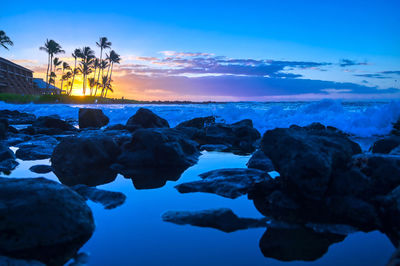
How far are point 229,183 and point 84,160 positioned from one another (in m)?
2.45

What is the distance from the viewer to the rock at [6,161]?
169 inches

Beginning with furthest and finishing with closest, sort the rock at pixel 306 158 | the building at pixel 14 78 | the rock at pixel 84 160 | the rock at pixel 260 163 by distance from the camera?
the building at pixel 14 78 → the rock at pixel 260 163 → the rock at pixel 84 160 → the rock at pixel 306 158

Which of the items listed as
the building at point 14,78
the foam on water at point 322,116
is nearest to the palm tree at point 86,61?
the building at point 14,78

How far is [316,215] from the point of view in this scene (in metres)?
2.59

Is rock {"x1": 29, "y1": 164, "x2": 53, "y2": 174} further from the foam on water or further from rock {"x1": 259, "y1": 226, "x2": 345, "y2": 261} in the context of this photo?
the foam on water

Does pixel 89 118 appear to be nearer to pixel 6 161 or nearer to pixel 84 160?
pixel 6 161

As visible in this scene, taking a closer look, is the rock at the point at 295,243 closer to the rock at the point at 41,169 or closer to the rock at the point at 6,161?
the rock at the point at 41,169

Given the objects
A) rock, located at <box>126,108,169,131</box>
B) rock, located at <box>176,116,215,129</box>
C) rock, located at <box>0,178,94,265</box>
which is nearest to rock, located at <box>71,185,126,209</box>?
rock, located at <box>0,178,94,265</box>

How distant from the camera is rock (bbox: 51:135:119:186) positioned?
4137 mm

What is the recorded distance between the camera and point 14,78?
161ft

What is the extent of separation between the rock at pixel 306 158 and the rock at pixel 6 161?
3.73 metres

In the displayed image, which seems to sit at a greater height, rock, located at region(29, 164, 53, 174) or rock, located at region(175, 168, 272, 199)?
rock, located at region(175, 168, 272, 199)

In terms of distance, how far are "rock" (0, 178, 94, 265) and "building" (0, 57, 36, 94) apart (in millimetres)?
50198

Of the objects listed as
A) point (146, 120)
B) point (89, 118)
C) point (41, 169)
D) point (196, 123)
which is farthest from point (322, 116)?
point (41, 169)
